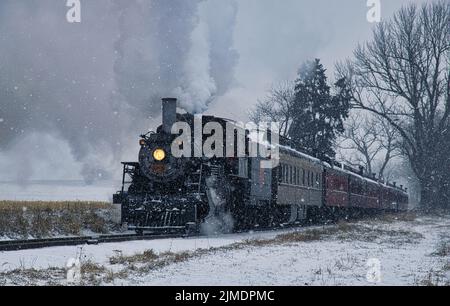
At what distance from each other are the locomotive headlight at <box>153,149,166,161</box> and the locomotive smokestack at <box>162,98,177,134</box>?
577 millimetres

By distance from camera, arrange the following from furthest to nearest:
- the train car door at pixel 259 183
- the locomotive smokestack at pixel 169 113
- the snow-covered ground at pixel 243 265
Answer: the train car door at pixel 259 183, the locomotive smokestack at pixel 169 113, the snow-covered ground at pixel 243 265

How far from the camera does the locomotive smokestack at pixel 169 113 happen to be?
16.7 metres

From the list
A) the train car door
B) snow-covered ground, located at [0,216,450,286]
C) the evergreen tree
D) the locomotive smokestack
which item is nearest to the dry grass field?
snow-covered ground, located at [0,216,450,286]

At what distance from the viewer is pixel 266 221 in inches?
866

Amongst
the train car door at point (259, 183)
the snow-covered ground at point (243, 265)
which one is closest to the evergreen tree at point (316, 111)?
the train car door at point (259, 183)

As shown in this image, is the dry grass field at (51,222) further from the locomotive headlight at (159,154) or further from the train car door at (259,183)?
the train car door at (259,183)

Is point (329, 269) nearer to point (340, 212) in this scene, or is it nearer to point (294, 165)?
point (294, 165)

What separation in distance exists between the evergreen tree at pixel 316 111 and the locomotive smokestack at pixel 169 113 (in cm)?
4168

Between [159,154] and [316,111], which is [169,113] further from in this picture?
[316,111]

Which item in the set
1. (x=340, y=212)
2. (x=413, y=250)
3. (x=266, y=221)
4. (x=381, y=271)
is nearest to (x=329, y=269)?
(x=381, y=271)

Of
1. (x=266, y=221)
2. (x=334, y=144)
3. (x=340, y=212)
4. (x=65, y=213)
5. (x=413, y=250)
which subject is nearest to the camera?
(x=413, y=250)

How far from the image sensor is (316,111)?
59.6 metres

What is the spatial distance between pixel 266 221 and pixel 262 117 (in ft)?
129

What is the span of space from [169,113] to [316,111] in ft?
145
